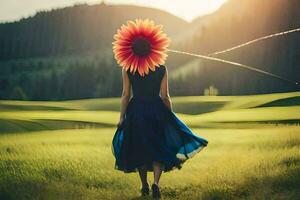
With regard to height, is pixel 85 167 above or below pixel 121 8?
below

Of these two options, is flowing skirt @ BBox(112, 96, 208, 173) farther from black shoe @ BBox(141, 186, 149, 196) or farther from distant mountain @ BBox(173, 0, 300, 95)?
distant mountain @ BBox(173, 0, 300, 95)

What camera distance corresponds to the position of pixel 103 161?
29.5ft

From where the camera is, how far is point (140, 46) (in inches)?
256

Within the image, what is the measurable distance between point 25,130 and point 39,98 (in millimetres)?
60033

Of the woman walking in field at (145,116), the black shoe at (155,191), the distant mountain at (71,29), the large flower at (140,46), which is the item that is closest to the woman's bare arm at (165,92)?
the woman walking in field at (145,116)

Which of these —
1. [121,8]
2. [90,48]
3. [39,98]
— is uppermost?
[121,8]

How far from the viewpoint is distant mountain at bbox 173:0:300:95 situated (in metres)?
62.8

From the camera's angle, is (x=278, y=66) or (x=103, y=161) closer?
(x=103, y=161)

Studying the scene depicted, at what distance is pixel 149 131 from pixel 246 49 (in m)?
86.8

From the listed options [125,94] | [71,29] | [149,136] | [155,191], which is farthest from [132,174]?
[71,29]

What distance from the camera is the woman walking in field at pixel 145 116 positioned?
654cm

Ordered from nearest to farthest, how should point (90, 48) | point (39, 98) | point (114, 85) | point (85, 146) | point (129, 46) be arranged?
1. point (129, 46)
2. point (85, 146)
3. point (114, 85)
4. point (39, 98)
5. point (90, 48)

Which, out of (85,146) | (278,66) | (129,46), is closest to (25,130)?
(85,146)

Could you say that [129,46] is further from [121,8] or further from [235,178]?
[121,8]
